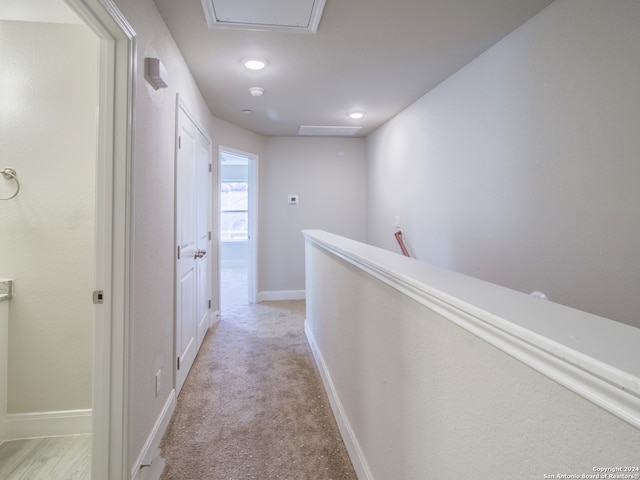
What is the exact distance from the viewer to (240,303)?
4.48m

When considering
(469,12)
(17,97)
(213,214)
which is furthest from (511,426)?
(213,214)

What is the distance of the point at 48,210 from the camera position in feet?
5.82

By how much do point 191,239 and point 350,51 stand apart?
179 centimetres

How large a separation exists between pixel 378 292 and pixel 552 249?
→ 1129 mm

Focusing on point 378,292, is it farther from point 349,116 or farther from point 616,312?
point 349,116

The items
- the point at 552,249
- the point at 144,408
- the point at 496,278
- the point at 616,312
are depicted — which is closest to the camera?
the point at 616,312

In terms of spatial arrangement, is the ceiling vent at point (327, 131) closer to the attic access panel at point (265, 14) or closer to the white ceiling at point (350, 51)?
the white ceiling at point (350, 51)

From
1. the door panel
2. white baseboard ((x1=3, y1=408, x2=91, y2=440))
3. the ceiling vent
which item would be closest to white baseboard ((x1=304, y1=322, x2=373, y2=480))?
the door panel

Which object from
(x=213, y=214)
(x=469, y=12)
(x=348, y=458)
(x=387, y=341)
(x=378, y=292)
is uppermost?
(x=469, y=12)

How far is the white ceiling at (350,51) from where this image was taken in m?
1.72

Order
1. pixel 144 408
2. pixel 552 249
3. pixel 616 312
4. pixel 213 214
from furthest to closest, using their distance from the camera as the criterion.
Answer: pixel 213 214 → pixel 552 249 → pixel 144 408 → pixel 616 312

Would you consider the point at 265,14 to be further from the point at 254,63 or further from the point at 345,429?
the point at 345,429

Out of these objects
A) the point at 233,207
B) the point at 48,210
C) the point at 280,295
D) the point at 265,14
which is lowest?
the point at 280,295

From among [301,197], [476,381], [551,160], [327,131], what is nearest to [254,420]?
[476,381]
